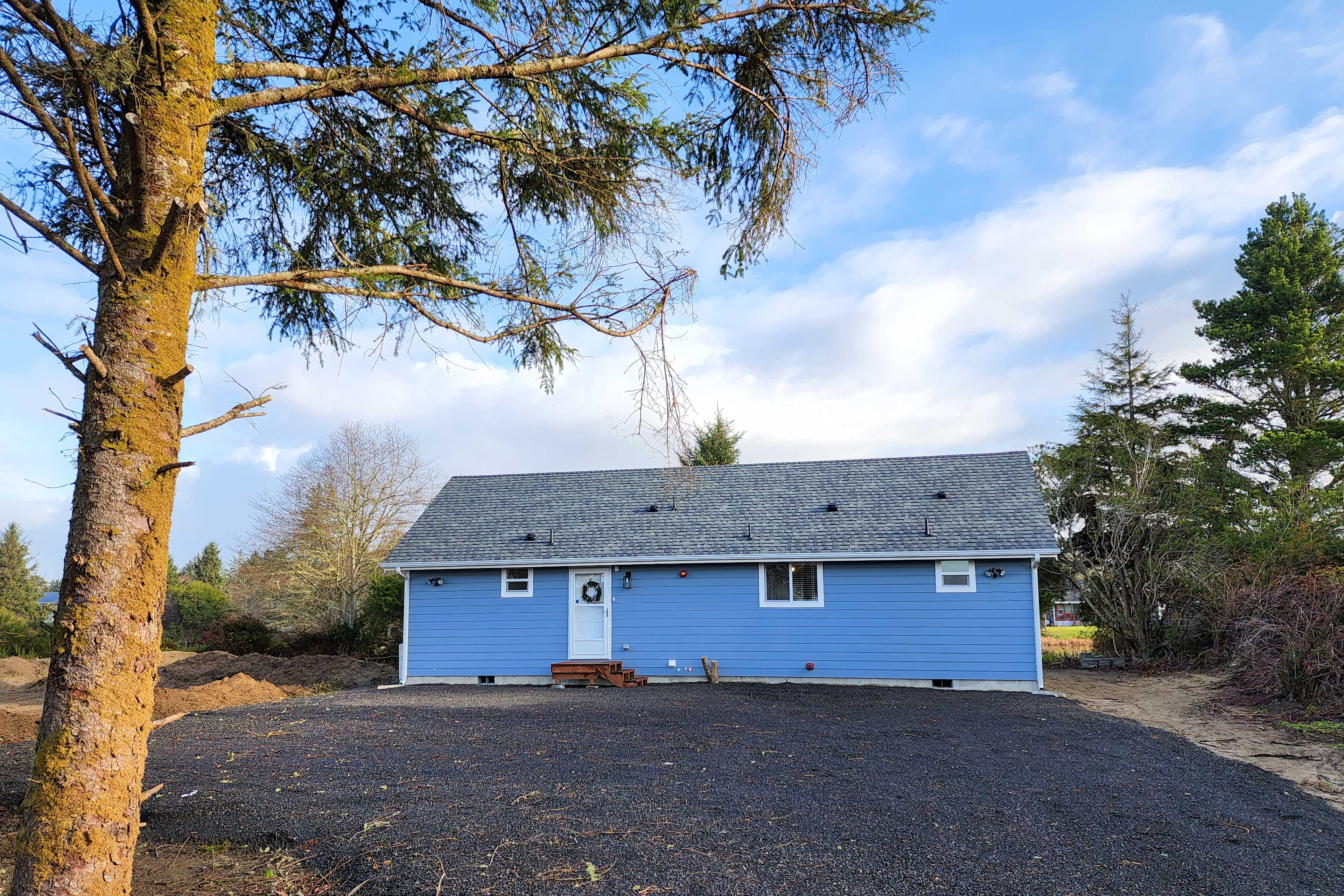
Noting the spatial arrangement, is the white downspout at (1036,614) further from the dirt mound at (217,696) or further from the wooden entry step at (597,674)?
the dirt mound at (217,696)

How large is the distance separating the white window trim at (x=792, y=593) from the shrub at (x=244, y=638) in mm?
12848

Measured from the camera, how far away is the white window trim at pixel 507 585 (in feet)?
45.5

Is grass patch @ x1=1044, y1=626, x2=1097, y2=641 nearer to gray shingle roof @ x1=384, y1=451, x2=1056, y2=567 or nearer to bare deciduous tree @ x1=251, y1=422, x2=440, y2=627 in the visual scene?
gray shingle roof @ x1=384, y1=451, x2=1056, y2=567

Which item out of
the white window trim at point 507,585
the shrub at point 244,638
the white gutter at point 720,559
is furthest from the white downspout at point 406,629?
the shrub at point 244,638

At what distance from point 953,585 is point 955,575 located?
0.16 m

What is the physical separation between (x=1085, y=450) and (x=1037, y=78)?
1127cm

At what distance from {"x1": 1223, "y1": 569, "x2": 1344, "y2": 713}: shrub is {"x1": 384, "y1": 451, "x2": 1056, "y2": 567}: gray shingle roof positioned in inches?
112

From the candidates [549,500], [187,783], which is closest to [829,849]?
[187,783]

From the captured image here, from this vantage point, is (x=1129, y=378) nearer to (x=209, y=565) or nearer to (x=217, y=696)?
(x=217, y=696)

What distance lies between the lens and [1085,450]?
57.7 feet

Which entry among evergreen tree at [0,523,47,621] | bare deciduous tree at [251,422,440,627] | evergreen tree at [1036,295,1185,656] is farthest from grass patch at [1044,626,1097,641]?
evergreen tree at [0,523,47,621]

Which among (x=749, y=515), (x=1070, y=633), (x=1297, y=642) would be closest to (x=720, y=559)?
(x=749, y=515)

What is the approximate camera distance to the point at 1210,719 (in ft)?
31.3

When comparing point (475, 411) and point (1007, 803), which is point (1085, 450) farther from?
point (475, 411)
